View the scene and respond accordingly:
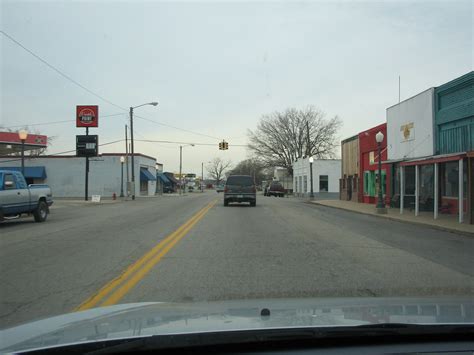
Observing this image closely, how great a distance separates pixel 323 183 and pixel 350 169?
21.8m

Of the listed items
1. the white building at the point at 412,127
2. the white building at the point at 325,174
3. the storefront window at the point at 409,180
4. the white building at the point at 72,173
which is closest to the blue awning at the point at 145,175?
the white building at the point at 72,173

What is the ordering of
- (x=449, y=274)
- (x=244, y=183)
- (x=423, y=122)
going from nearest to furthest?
(x=449, y=274)
(x=423, y=122)
(x=244, y=183)

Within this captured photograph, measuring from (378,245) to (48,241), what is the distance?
28.6 feet

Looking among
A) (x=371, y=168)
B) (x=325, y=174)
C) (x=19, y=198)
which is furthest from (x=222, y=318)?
(x=325, y=174)

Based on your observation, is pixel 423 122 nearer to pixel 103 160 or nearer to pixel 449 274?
pixel 449 274

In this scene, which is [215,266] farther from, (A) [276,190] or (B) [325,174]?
(A) [276,190]

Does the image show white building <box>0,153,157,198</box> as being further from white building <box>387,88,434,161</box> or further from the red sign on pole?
white building <box>387,88,434,161</box>

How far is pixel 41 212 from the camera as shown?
2011 centimetres

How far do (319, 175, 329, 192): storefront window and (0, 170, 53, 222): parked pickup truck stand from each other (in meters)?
46.0

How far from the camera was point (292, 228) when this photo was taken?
1661 cm

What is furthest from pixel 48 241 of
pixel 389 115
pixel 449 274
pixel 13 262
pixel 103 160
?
pixel 103 160

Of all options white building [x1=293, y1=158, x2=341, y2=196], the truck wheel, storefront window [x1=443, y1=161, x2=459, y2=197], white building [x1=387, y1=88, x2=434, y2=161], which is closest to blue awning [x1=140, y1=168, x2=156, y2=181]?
white building [x1=293, y1=158, x2=341, y2=196]

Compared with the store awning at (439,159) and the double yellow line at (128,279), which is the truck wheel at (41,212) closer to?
the double yellow line at (128,279)

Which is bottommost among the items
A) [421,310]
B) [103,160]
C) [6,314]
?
[6,314]
